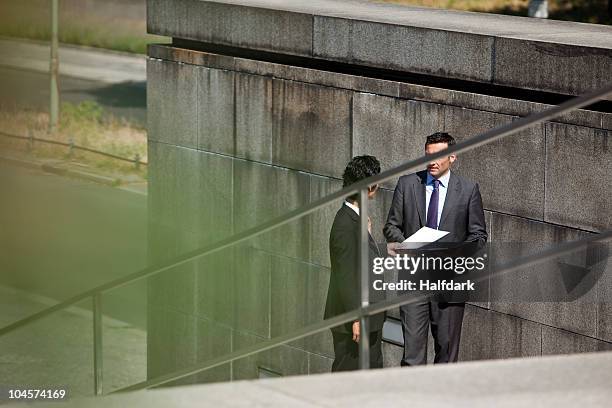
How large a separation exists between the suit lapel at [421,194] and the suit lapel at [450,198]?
0.15 m

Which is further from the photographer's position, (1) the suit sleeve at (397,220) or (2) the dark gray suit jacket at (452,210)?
(1) the suit sleeve at (397,220)

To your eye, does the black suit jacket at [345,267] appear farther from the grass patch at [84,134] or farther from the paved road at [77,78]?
the paved road at [77,78]

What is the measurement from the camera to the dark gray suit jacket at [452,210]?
26.3 ft

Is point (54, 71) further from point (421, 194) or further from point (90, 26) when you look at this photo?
point (421, 194)

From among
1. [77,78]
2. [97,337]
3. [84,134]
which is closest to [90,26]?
[77,78]

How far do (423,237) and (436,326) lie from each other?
64 centimetres

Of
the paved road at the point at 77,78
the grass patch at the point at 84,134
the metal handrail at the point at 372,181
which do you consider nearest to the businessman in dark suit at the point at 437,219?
the metal handrail at the point at 372,181

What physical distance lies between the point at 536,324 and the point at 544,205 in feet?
2.63

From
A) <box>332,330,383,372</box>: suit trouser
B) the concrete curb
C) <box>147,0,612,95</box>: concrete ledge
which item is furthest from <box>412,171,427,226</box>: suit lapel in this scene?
the concrete curb

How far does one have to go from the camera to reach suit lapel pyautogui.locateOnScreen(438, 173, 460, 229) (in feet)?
26.3

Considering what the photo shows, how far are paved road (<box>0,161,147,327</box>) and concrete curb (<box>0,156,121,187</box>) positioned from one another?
0.42 ft

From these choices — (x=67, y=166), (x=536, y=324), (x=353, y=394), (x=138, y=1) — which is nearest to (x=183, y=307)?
(x=536, y=324)

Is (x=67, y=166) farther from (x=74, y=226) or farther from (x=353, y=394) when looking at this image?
(x=353, y=394)

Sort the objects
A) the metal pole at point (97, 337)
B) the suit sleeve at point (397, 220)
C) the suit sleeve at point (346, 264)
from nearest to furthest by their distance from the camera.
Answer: the suit sleeve at point (346, 264), the suit sleeve at point (397, 220), the metal pole at point (97, 337)
